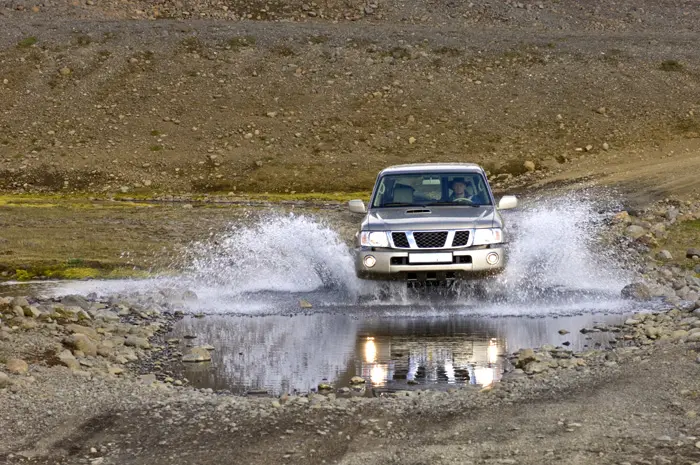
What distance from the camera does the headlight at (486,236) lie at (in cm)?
1385

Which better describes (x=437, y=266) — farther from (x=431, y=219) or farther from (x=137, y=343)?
(x=137, y=343)

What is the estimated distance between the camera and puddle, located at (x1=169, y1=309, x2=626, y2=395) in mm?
9944

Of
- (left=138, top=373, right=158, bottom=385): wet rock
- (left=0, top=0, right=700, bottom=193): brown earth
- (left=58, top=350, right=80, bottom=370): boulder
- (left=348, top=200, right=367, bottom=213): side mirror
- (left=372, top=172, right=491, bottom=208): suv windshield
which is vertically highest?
(left=0, top=0, right=700, bottom=193): brown earth

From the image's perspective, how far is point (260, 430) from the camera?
26.2 feet

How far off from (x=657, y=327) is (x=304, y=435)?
4.93 m

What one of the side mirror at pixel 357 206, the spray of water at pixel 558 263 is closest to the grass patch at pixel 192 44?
the spray of water at pixel 558 263

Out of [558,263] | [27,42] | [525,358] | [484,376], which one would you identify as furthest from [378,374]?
A: [27,42]

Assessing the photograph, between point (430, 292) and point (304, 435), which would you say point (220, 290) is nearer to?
point (430, 292)

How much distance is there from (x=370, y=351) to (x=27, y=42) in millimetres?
38329

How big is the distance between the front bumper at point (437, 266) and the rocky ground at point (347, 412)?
2397mm

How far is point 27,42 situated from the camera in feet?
153

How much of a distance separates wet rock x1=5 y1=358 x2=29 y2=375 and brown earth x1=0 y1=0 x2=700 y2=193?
25.1 m

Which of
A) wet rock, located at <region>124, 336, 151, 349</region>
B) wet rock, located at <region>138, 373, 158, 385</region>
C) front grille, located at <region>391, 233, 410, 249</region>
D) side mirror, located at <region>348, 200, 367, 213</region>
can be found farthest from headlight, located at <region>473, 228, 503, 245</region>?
wet rock, located at <region>138, 373, 158, 385</region>

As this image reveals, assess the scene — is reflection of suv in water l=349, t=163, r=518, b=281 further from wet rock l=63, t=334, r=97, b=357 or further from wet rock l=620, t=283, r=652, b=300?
wet rock l=63, t=334, r=97, b=357
